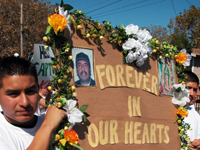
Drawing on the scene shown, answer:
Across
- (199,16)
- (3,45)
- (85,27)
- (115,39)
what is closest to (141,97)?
(115,39)

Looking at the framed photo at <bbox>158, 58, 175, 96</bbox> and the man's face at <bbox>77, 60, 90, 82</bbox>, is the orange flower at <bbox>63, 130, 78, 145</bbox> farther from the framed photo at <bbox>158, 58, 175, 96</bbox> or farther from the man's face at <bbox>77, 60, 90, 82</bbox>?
the framed photo at <bbox>158, 58, 175, 96</bbox>

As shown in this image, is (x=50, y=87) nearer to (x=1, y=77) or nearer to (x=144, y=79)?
(x=1, y=77)

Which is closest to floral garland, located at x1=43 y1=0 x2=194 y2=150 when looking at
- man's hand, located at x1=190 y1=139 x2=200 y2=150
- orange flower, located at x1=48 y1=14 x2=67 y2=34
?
orange flower, located at x1=48 y1=14 x2=67 y2=34

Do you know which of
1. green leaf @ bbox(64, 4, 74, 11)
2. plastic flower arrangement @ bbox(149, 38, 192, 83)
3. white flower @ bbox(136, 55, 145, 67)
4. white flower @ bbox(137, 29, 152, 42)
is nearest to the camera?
green leaf @ bbox(64, 4, 74, 11)

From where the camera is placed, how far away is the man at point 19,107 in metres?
1.47

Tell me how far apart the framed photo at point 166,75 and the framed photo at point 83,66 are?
1.09 m

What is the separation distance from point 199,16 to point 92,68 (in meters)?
19.3

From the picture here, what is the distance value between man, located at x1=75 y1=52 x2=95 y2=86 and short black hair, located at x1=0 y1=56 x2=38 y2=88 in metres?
0.53

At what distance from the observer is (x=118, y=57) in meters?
2.50

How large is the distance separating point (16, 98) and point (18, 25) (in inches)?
541

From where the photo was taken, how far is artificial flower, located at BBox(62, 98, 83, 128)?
Answer: 182 cm

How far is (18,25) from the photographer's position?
14086 millimetres

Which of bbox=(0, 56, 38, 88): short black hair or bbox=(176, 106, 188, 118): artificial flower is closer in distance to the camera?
bbox=(0, 56, 38, 88): short black hair

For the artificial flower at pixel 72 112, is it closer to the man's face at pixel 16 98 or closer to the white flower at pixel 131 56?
the man's face at pixel 16 98
